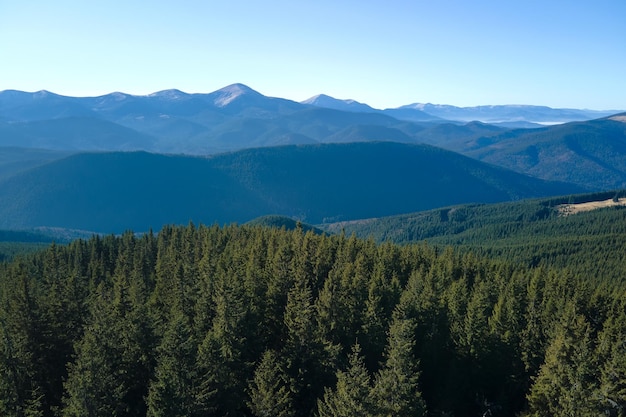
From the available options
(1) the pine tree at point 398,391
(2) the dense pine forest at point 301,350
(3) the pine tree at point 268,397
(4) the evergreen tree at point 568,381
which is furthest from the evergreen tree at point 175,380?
(4) the evergreen tree at point 568,381

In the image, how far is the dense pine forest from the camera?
36.2 m

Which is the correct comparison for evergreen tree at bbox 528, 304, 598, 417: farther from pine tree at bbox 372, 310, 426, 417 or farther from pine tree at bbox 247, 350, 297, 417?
pine tree at bbox 247, 350, 297, 417

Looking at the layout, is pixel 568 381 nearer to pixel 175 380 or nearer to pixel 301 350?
pixel 301 350

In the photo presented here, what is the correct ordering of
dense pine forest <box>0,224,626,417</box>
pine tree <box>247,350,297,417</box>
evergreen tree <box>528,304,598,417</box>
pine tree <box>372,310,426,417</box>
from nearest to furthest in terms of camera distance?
pine tree <box>372,310,426,417</box> < dense pine forest <box>0,224,626,417</box> < pine tree <box>247,350,297,417</box> < evergreen tree <box>528,304,598,417</box>

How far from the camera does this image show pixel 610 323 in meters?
55.3

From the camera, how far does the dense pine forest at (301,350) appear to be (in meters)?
36.2

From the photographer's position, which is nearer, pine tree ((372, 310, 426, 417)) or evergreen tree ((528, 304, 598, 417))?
pine tree ((372, 310, 426, 417))

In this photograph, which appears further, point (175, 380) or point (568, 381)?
point (568, 381)

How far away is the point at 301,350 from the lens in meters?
44.5

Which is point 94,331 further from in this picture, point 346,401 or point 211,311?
point 346,401

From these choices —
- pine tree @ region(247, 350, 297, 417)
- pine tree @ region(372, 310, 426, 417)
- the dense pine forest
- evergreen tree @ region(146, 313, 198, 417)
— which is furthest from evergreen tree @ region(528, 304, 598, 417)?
evergreen tree @ region(146, 313, 198, 417)

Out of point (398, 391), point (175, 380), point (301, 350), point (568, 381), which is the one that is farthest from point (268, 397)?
point (568, 381)

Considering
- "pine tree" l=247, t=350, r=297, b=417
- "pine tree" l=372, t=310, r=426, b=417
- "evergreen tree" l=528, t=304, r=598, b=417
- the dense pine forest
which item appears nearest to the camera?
"pine tree" l=372, t=310, r=426, b=417

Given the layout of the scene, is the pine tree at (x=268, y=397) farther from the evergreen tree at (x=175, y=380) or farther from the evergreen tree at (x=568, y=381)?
the evergreen tree at (x=568, y=381)
